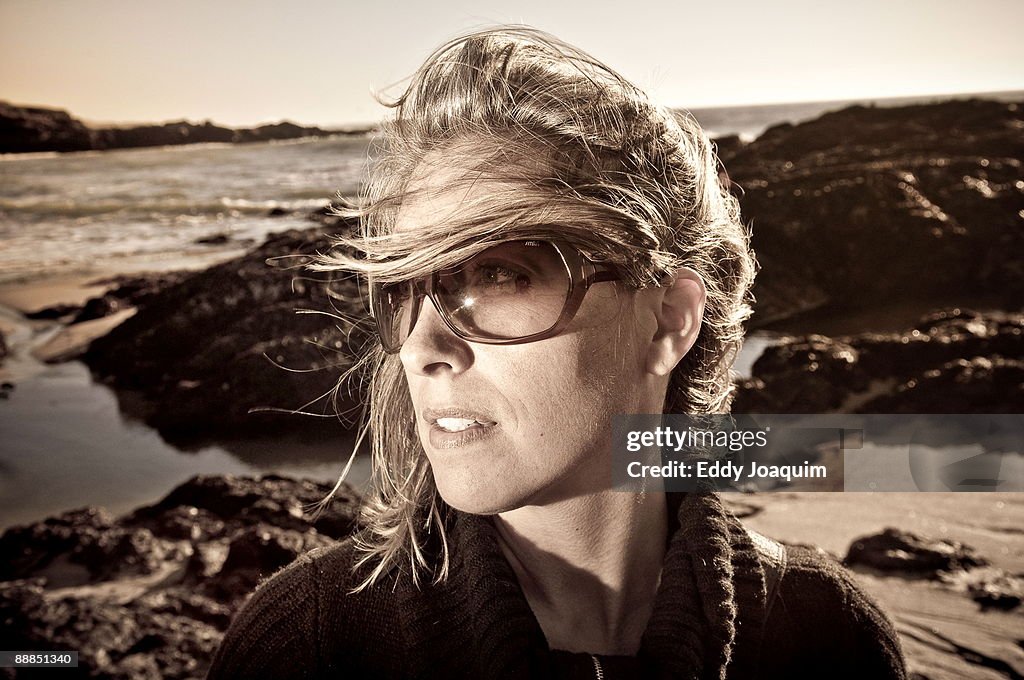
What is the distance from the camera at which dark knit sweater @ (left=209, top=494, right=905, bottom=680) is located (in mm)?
1262

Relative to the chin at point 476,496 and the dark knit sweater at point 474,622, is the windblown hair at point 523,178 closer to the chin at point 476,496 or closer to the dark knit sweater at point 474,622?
the dark knit sweater at point 474,622

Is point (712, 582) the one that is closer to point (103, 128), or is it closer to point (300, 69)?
point (300, 69)

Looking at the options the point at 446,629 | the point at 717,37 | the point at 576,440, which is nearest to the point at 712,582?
the point at 576,440

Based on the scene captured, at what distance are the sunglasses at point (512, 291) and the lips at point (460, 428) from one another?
125 millimetres

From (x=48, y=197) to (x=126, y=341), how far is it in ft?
1.95

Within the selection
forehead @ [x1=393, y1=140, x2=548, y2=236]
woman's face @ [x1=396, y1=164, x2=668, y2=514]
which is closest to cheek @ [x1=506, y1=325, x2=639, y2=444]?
woman's face @ [x1=396, y1=164, x2=668, y2=514]

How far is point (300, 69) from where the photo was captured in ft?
8.38

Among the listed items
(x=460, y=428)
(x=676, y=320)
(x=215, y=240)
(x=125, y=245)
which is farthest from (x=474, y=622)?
(x=125, y=245)

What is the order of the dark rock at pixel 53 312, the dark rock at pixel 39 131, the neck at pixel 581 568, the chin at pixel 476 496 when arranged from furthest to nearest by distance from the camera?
the dark rock at pixel 39 131, the dark rock at pixel 53 312, the neck at pixel 581 568, the chin at pixel 476 496

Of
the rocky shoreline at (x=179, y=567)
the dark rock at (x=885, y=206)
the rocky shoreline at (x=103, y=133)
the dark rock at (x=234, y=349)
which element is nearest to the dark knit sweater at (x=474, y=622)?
the rocky shoreline at (x=179, y=567)

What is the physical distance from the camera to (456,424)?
126 cm

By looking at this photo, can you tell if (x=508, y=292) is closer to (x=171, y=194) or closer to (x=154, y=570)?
(x=154, y=570)

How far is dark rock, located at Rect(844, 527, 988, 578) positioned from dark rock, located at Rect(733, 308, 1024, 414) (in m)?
0.46

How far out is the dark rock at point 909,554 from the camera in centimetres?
247
